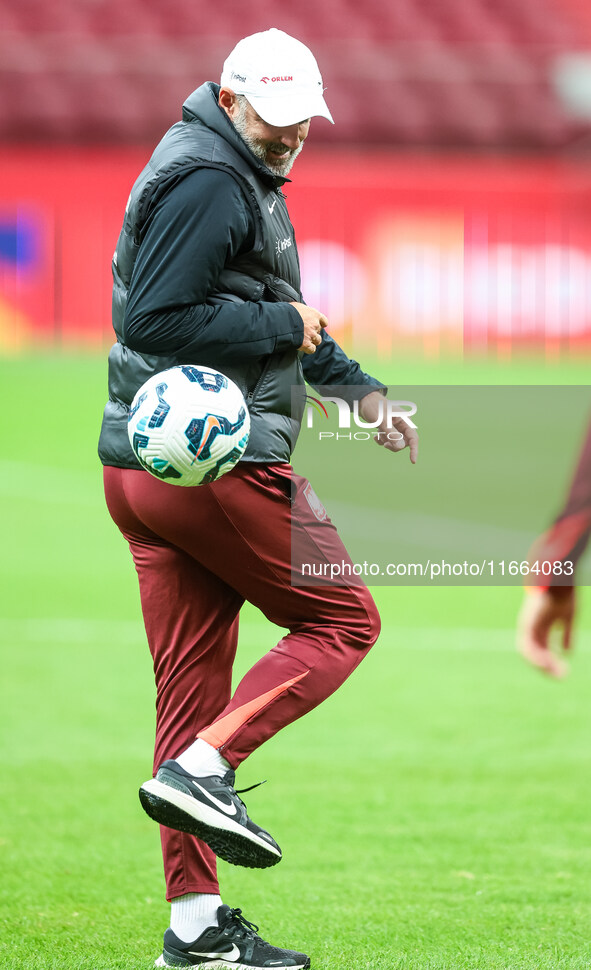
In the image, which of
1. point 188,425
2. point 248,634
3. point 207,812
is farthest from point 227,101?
point 248,634

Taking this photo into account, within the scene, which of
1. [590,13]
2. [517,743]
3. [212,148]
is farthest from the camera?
[590,13]

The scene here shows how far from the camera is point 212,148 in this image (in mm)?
3387

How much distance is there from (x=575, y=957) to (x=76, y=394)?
16.6 meters

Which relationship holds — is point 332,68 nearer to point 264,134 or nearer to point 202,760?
point 264,134

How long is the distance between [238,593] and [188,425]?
693 millimetres

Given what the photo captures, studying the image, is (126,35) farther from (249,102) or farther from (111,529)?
(249,102)

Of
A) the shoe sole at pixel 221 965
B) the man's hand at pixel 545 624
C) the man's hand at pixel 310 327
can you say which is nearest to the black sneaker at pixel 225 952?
the shoe sole at pixel 221 965

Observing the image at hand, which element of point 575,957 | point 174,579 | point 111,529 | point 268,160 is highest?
point 268,160

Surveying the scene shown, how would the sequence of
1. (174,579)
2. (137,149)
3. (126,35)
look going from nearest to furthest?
(174,579) → (137,149) → (126,35)

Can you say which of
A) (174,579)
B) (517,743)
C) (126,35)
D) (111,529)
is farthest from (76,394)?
(174,579)

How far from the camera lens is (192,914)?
12.6 feet

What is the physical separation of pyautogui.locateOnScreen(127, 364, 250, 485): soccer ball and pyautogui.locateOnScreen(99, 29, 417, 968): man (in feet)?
0.26

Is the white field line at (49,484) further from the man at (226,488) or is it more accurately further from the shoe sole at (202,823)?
the shoe sole at (202,823)

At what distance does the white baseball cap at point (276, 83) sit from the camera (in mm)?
3377
